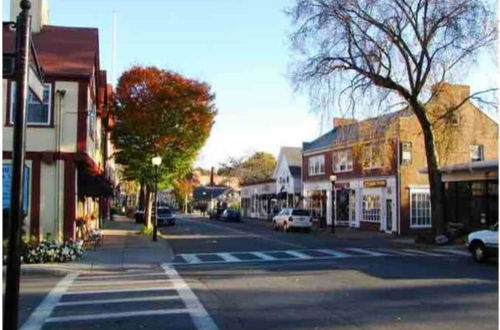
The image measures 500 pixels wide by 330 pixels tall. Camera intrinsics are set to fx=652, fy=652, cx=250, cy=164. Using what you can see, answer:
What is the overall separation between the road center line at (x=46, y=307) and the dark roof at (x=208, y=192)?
98.7m

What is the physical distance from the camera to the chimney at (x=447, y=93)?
29689mm

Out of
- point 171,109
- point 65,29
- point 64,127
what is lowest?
point 64,127

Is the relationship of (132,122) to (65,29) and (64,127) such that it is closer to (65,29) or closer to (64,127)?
(65,29)

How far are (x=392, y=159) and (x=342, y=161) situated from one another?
905cm

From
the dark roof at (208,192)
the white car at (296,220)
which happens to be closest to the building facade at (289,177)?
the white car at (296,220)

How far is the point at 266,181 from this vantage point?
72.8m

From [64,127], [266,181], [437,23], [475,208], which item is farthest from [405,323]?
[266,181]

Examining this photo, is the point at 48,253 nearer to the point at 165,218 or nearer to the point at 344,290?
the point at 344,290

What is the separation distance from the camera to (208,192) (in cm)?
12150

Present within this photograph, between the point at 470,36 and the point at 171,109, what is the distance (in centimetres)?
1555

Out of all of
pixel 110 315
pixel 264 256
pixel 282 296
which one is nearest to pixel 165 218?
pixel 264 256

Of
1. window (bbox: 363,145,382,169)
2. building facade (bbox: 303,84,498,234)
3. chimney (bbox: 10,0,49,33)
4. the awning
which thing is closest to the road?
the awning

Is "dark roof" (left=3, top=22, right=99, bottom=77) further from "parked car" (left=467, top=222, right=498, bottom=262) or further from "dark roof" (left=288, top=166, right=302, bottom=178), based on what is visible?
"dark roof" (left=288, top=166, right=302, bottom=178)

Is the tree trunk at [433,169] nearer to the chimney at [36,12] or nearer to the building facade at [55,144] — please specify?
the building facade at [55,144]
